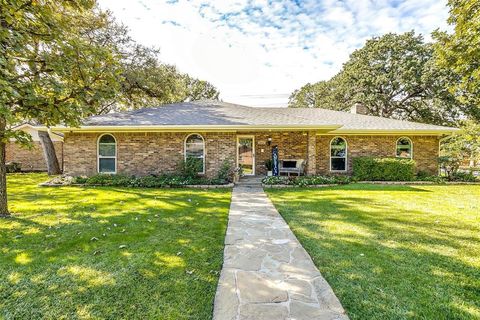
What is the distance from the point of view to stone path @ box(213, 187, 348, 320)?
238 centimetres

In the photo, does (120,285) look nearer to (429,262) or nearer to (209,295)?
(209,295)

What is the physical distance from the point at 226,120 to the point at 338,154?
6495 mm

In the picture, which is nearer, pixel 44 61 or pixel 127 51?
pixel 44 61

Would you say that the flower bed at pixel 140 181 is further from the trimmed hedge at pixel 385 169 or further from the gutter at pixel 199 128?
the trimmed hedge at pixel 385 169

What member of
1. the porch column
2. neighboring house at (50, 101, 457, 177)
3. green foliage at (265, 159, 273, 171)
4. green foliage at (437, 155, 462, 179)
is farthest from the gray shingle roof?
green foliage at (265, 159, 273, 171)

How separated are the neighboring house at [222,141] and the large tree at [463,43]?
471cm

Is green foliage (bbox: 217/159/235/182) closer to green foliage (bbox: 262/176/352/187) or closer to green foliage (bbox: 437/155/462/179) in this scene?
green foliage (bbox: 262/176/352/187)

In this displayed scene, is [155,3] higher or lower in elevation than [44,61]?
higher

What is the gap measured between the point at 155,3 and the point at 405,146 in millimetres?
13610

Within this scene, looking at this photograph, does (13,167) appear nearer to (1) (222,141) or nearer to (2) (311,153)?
(1) (222,141)

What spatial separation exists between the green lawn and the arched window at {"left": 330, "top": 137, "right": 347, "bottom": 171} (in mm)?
6049

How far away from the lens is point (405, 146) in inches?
521

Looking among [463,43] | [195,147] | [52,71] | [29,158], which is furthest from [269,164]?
[29,158]

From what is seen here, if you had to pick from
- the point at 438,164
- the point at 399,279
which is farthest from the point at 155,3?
the point at 438,164
